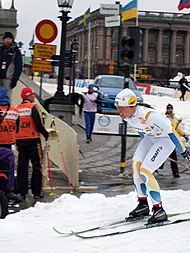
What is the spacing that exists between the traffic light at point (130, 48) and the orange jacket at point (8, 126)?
4917 millimetres

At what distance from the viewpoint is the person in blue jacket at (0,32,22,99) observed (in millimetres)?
13680

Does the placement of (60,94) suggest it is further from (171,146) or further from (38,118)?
(171,146)

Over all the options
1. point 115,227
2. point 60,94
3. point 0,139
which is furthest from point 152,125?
point 60,94

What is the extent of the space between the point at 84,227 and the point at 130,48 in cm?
701

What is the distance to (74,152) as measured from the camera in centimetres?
1253

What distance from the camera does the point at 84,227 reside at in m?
8.30

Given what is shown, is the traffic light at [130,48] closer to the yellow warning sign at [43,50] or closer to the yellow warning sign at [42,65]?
the yellow warning sign at [43,50]

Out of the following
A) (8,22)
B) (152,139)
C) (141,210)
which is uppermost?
(8,22)

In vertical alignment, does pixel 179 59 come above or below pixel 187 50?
below

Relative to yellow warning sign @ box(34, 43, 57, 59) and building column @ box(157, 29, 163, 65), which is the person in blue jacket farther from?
building column @ box(157, 29, 163, 65)

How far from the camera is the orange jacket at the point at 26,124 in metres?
10.9

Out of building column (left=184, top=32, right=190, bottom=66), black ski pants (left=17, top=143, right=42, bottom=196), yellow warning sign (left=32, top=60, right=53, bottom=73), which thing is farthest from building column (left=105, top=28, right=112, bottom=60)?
black ski pants (left=17, top=143, right=42, bottom=196)

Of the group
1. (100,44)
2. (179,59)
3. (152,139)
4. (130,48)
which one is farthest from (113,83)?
(179,59)

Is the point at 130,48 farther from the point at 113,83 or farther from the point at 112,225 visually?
the point at 113,83
